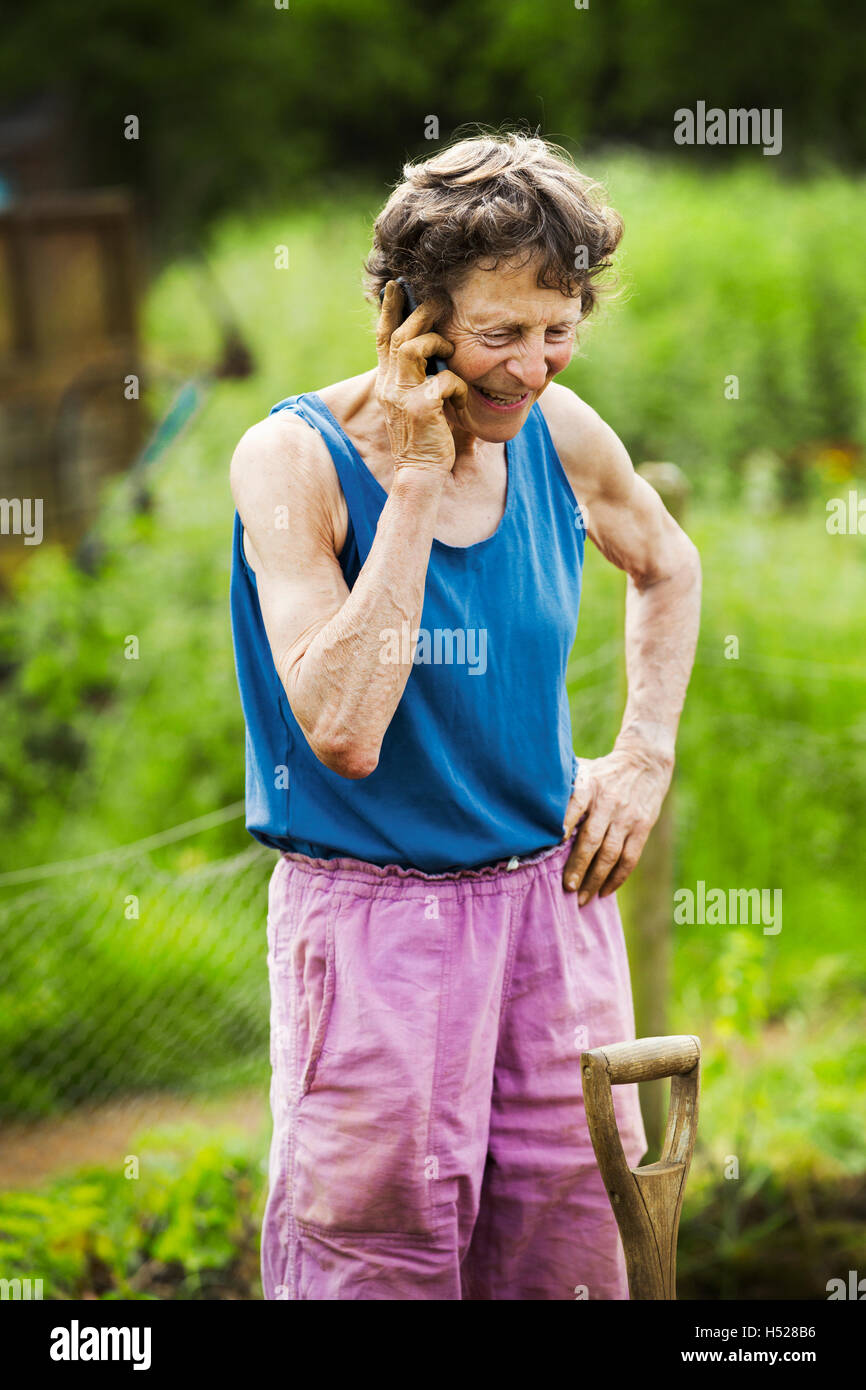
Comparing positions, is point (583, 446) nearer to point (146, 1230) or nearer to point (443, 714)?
point (443, 714)

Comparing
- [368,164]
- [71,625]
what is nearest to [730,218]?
[71,625]

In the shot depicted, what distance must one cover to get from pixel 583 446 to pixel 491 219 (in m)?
0.43

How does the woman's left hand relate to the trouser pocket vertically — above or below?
above

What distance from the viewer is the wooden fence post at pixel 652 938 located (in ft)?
9.69

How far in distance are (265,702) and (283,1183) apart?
2.15 feet

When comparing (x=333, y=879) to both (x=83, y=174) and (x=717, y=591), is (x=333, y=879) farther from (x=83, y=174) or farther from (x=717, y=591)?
(x=83, y=174)

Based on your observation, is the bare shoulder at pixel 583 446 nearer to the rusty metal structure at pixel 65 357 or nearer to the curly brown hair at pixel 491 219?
the curly brown hair at pixel 491 219

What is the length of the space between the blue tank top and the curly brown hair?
0.23m

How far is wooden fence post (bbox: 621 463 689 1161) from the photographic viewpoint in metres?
2.95

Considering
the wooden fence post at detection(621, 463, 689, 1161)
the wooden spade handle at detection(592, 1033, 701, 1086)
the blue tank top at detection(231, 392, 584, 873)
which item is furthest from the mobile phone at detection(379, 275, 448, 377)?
the wooden fence post at detection(621, 463, 689, 1161)

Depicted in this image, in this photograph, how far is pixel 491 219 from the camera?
163cm

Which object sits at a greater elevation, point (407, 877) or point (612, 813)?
point (612, 813)

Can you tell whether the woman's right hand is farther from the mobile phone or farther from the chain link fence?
the chain link fence

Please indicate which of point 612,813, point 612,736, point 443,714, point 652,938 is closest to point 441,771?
point 443,714
